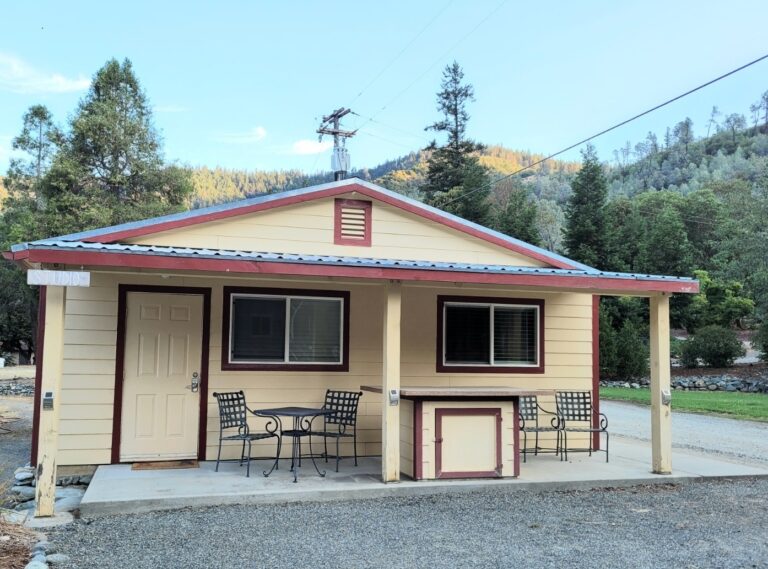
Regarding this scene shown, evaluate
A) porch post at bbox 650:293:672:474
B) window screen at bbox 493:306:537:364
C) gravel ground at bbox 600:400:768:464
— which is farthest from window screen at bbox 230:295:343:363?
gravel ground at bbox 600:400:768:464

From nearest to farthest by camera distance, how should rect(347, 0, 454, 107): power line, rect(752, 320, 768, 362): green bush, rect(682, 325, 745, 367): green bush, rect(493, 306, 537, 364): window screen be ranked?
rect(493, 306, 537, 364): window screen
rect(347, 0, 454, 107): power line
rect(752, 320, 768, 362): green bush
rect(682, 325, 745, 367): green bush

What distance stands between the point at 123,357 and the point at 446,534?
4361 mm

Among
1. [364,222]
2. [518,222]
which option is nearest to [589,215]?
[518,222]

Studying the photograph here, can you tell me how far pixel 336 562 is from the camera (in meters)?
4.48

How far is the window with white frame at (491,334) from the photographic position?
29.2ft

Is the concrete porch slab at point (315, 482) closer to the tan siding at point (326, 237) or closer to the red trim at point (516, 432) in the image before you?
the red trim at point (516, 432)

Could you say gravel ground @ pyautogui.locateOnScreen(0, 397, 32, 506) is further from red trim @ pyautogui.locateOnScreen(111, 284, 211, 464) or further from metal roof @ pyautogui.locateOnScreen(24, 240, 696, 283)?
metal roof @ pyautogui.locateOnScreen(24, 240, 696, 283)

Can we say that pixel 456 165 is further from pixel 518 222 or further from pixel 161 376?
pixel 161 376

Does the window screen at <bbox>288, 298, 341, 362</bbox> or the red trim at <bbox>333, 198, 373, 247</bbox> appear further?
the red trim at <bbox>333, 198, 373, 247</bbox>

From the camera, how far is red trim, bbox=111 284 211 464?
7.61 m

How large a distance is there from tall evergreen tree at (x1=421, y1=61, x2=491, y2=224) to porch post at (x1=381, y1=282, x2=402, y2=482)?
29004mm

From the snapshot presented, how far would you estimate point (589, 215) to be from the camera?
32812mm

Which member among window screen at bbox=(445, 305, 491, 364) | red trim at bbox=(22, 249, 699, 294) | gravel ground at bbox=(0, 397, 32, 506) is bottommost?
gravel ground at bbox=(0, 397, 32, 506)

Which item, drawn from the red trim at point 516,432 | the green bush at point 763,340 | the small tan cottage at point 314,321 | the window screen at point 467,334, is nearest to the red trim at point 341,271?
the small tan cottage at point 314,321
